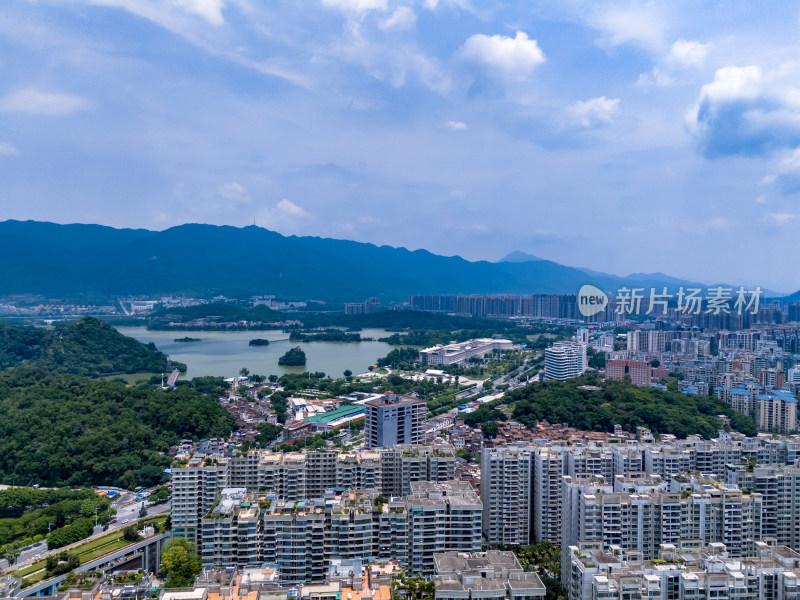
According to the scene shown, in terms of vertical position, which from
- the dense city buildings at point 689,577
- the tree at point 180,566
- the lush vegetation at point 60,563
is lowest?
the lush vegetation at point 60,563

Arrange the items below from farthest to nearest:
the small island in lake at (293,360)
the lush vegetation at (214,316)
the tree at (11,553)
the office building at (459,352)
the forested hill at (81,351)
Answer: the lush vegetation at (214,316)
the office building at (459,352)
the small island in lake at (293,360)
the forested hill at (81,351)
the tree at (11,553)

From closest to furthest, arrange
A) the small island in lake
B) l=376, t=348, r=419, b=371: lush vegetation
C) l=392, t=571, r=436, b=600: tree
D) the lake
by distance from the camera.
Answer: l=392, t=571, r=436, b=600: tree < the lake < l=376, t=348, r=419, b=371: lush vegetation < the small island in lake

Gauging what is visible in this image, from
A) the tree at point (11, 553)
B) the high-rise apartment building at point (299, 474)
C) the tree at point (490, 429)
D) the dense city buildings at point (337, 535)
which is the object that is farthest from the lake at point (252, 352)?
the dense city buildings at point (337, 535)

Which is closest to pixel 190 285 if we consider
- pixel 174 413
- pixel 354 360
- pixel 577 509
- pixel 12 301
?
pixel 12 301

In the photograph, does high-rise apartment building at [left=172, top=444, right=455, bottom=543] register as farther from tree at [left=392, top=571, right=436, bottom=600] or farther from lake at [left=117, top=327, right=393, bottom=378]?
lake at [left=117, top=327, right=393, bottom=378]

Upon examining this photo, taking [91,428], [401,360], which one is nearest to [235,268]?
[401,360]

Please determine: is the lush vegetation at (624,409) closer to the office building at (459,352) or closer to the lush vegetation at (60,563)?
the lush vegetation at (60,563)

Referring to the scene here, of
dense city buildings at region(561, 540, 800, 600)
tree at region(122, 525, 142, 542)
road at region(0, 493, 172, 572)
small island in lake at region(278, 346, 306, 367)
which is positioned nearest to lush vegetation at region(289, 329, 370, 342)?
small island in lake at region(278, 346, 306, 367)
